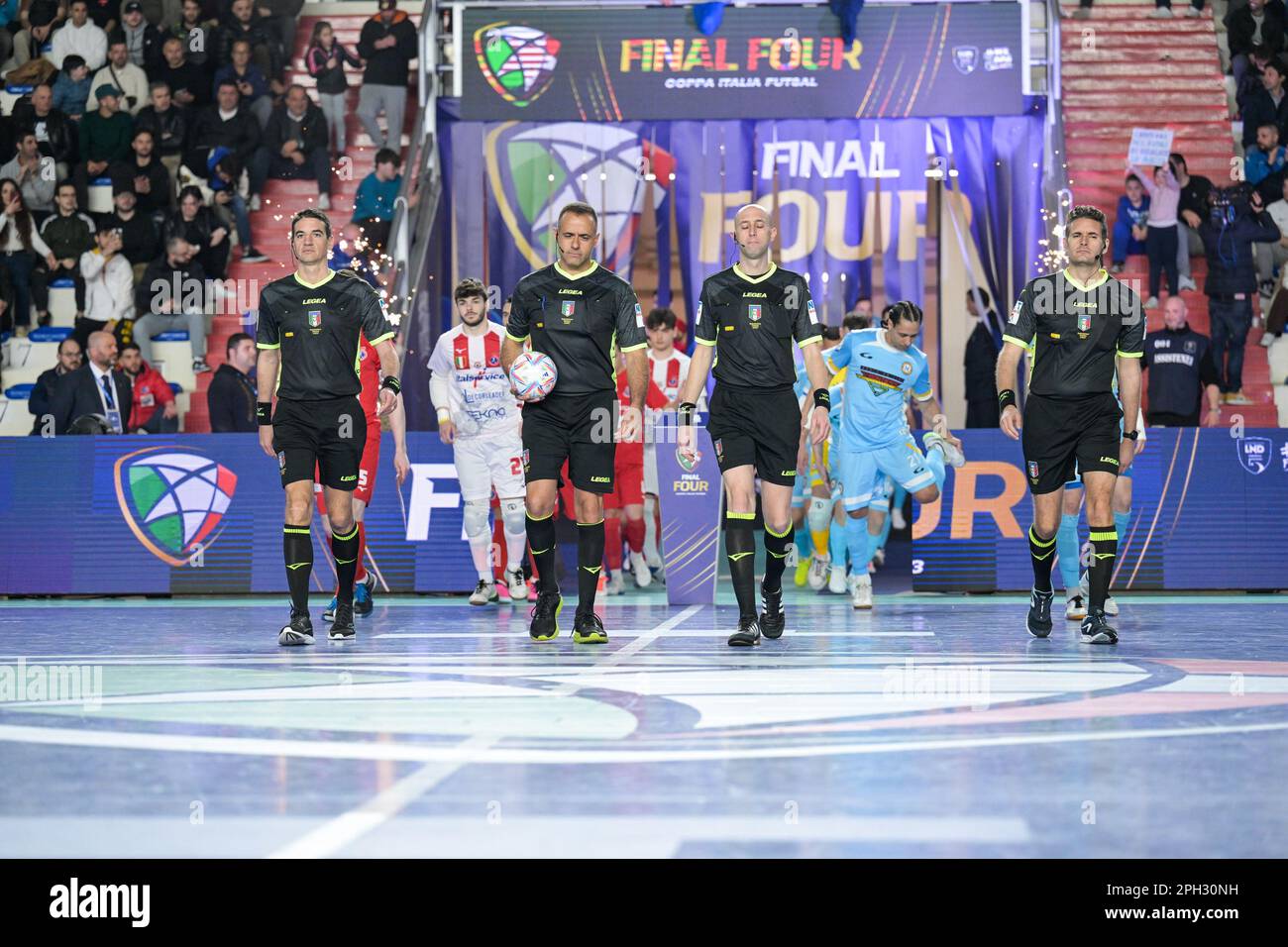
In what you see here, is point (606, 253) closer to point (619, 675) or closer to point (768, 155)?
point (768, 155)

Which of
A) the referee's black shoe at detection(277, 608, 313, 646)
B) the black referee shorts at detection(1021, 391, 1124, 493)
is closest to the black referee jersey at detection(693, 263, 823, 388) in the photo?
the black referee shorts at detection(1021, 391, 1124, 493)

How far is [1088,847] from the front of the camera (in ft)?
10.8

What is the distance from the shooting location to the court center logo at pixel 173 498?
1211 cm

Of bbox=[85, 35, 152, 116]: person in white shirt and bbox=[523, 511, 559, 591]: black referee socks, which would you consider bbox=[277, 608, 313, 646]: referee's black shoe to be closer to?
bbox=[523, 511, 559, 591]: black referee socks

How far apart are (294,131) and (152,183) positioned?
171 centimetres

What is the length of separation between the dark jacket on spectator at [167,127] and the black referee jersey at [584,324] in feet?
34.8

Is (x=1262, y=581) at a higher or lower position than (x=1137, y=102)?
lower

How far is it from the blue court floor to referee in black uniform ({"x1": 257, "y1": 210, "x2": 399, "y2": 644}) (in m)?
0.84

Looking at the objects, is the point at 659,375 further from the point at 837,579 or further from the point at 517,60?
the point at 517,60

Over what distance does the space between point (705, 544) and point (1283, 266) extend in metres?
8.70

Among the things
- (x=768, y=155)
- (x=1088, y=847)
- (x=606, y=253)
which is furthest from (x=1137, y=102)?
(x=1088, y=847)

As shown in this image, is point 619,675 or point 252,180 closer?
point 619,675

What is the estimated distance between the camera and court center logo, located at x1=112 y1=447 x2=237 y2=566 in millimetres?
12109

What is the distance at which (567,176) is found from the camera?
1811cm
